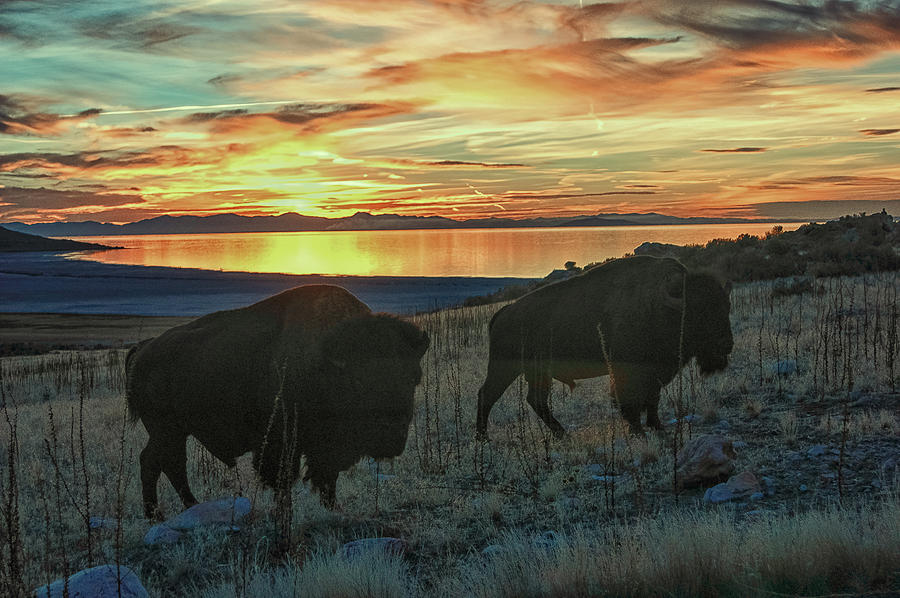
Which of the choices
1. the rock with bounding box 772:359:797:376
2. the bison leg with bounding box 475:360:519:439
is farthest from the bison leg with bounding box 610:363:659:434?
the rock with bounding box 772:359:797:376

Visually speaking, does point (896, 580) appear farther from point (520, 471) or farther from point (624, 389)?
point (624, 389)

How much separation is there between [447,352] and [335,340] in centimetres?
1052

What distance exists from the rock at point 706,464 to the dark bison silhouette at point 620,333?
6.62 feet

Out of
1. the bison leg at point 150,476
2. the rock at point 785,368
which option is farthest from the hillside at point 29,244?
the rock at point 785,368

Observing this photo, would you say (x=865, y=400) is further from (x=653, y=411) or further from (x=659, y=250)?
(x=659, y=250)

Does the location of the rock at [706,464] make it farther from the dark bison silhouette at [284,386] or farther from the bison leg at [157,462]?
the bison leg at [157,462]

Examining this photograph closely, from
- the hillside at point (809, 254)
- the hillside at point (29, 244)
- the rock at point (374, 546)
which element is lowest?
the rock at point (374, 546)

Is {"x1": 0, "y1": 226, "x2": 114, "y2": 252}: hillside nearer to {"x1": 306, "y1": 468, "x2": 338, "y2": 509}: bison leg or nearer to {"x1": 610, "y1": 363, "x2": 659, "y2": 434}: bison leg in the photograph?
{"x1": 610, "y1": 363, "x2": 659, "y2": 434}: bison leg

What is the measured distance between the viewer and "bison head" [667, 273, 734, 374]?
864 centimetres

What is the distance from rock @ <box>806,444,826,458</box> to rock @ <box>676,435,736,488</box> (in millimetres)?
763

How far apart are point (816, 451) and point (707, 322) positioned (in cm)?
246

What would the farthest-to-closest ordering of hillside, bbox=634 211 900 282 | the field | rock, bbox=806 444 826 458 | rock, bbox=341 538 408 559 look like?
hillside, bbox=634 211 900 282
rock, bbox=806 444 826 458
rock, bbox=341 538 408 559
the field

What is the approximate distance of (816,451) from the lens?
6469mm

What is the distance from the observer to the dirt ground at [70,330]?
1330 inches
